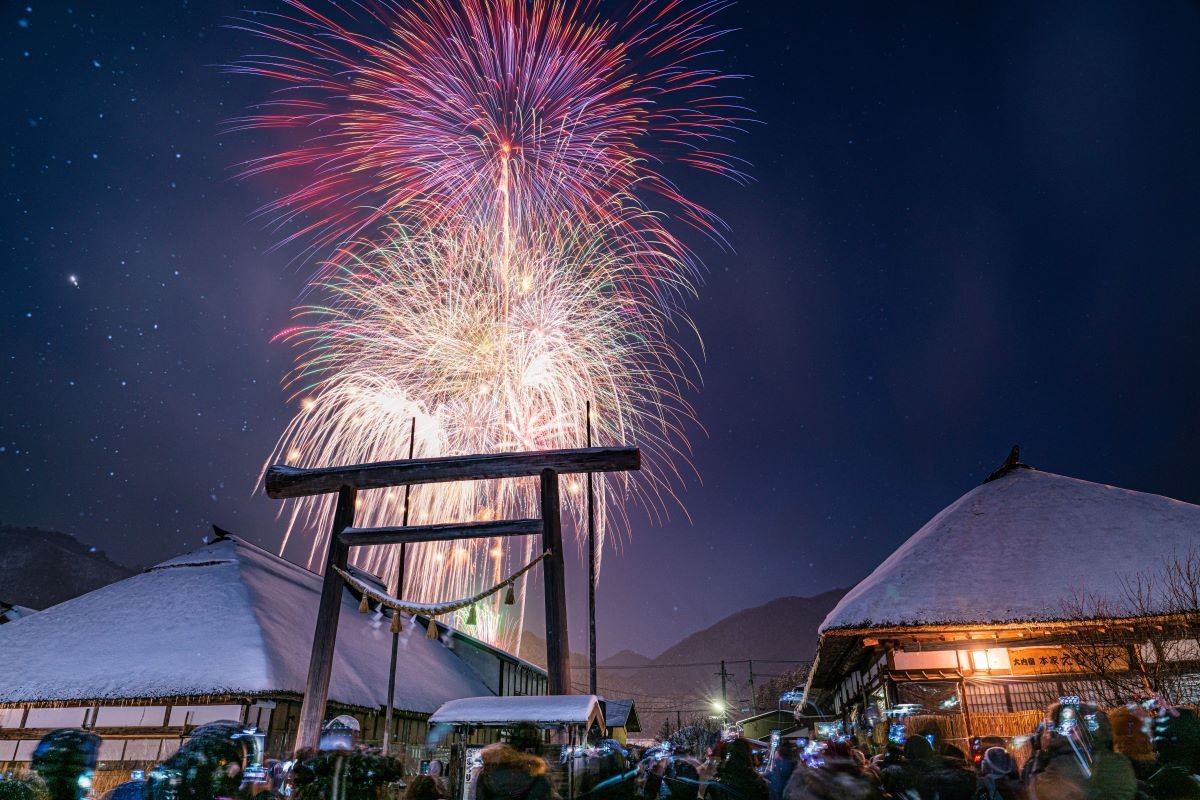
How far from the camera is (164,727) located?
15523 millimetres

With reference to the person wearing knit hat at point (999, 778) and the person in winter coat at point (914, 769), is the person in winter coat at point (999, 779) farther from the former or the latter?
the person in winter coat at point (914, 769)

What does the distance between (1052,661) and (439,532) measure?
13426 mm

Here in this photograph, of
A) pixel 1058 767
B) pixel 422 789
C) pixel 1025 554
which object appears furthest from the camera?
pixel 1025 554

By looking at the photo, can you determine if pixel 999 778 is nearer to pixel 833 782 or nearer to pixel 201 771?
pixel 833 782

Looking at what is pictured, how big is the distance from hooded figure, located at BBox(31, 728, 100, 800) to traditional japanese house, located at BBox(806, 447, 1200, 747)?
1336 centimetres

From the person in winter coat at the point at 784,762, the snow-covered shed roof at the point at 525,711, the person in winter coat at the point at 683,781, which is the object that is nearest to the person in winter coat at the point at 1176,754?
the person in winter coat at the point at 784,762

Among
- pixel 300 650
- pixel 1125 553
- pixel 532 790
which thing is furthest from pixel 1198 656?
pixel 300 650

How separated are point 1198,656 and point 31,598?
11768 cm

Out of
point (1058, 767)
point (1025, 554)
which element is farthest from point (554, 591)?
point (1025, 554)

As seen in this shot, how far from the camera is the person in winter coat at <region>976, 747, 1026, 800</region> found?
19.2ft

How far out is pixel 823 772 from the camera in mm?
4066

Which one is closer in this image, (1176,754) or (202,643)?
Answer: (1176,754)

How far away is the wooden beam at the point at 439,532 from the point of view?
43.7 ft

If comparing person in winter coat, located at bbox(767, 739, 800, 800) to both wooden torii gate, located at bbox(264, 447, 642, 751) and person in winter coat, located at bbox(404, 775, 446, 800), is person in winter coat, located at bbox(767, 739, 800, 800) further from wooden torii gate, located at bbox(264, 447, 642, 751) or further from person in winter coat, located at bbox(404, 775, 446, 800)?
wooden torii gate, located at bbox(264, 447, 642, 751)
